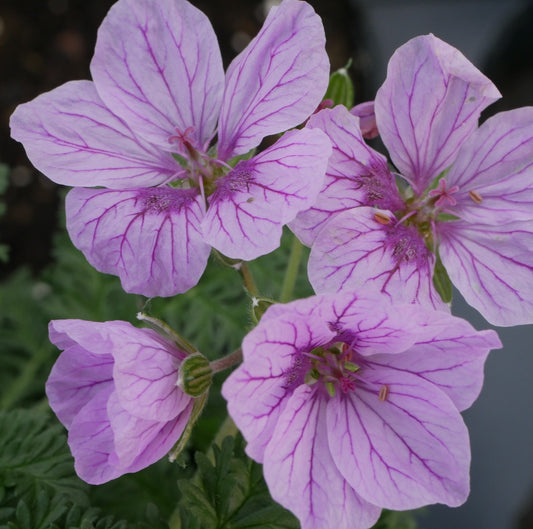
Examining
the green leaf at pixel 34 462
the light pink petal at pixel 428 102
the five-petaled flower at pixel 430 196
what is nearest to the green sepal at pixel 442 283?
the five-petaled flower at pixel 430 196

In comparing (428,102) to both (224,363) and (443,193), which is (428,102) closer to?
(443,193)

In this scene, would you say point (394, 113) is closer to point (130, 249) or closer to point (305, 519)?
point (130, 249)

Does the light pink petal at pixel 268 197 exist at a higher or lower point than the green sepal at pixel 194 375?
higher

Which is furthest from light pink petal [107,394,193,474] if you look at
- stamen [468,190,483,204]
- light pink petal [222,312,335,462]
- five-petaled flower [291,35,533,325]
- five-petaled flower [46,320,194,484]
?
stamen [468,190,483,204]

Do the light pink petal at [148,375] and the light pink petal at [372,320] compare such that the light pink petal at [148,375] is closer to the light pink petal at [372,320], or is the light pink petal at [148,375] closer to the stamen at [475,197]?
the light pink petal at [372,320]

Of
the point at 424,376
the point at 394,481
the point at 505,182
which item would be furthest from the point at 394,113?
the point at 394,481
